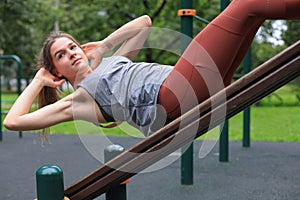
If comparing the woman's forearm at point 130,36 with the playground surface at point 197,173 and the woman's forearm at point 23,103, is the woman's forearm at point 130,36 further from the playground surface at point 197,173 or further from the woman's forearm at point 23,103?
the playground surface at point 197,173

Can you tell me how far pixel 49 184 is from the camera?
1.64m

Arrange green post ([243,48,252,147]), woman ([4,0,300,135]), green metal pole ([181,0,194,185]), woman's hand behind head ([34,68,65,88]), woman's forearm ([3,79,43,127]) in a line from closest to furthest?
woman ([4,0,300,135]), woman's forearm ([3,79,43,127]), woman's hand behind head ([34,68,65,88]), green metal pole ([181,0,194,185]), green post ([243,48,252,147])

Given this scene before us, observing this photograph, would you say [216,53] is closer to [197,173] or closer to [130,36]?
[130,36]

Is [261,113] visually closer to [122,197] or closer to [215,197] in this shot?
[215,197]

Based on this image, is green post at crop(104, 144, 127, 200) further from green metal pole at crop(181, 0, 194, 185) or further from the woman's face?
green metal pole at crop(181, 0, 194, 185)

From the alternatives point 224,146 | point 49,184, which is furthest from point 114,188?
point 224,146

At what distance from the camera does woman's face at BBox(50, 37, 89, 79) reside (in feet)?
6.27

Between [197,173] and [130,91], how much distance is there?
2.30 meters

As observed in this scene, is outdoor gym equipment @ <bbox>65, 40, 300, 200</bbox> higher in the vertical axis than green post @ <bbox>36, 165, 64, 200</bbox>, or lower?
higher

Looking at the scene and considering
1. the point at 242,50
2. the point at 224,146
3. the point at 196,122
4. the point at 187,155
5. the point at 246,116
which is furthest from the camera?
the point at 246,116

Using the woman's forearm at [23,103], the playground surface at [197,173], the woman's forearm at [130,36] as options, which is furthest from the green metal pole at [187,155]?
the woman's forearm at [23,103]

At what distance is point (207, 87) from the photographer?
1726 millimetres

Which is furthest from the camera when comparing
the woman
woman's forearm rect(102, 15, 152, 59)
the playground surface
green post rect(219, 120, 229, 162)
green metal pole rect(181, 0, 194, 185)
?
green post rect(219, 120, 229, 162)

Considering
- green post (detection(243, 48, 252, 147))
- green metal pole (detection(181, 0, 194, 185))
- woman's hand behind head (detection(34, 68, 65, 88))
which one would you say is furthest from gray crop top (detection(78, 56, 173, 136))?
green post (detection(243, 48, 252, 147))
